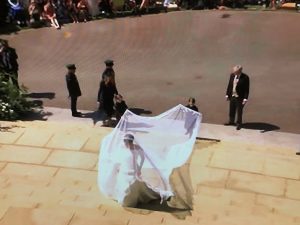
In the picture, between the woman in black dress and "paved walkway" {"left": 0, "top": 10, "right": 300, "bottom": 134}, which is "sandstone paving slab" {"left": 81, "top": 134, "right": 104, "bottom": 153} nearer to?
the woman in black dress

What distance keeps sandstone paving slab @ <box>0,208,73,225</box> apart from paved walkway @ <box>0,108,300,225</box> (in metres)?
0.02

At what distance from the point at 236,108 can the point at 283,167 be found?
293 cm

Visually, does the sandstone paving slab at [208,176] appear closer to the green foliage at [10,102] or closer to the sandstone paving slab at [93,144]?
the sandstone paving slab at [93,144]

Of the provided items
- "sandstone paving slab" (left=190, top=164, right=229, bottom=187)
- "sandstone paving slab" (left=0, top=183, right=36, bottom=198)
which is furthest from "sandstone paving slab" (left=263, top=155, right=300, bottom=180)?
"sandstone paving slab" (left=0, top=183, right=36, bottom=198)

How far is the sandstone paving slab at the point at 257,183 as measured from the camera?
467 inches

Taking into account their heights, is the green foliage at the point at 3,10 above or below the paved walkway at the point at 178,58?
above

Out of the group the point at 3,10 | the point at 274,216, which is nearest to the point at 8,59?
the point at 3,10

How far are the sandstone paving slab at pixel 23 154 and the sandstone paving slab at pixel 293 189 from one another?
5.12 metres

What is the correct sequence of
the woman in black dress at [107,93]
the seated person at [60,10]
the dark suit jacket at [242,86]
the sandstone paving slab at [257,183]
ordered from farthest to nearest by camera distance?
the seated person at [60,10] < the woman in black dress at [107,93] < the dark suit jacket at [242,86] < the sandstone paving slab at [257,183]

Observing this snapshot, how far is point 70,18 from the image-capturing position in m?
24.2

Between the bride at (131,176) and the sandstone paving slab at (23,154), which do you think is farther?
the sandstone paving slab at (23,154)

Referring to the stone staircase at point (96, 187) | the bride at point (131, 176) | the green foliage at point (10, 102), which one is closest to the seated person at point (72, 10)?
the green foliage at point (10, 102)

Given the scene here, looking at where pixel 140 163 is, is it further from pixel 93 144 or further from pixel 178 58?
pixel 178 58

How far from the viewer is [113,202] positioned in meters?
11.3
